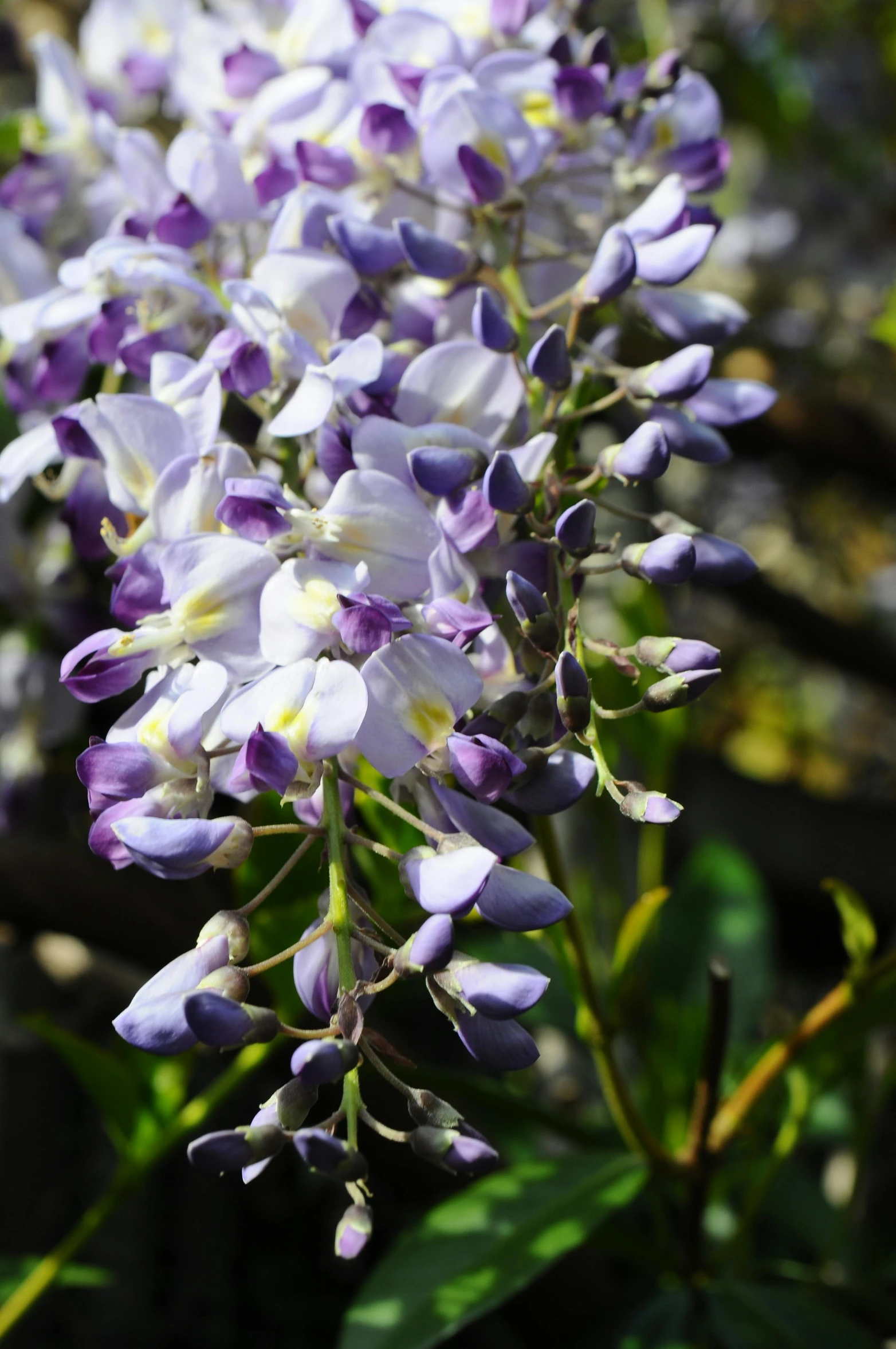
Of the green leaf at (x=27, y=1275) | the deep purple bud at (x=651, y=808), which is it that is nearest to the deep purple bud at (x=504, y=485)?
the deep purple bud at (x=651, y=808)

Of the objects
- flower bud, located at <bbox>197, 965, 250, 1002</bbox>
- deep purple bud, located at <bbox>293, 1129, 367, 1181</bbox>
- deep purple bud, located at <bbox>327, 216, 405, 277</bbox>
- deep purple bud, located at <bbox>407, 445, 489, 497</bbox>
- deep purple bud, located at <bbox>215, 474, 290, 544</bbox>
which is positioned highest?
deep purple bud, located at <bbox>327, 216, 405, 277</bbox>

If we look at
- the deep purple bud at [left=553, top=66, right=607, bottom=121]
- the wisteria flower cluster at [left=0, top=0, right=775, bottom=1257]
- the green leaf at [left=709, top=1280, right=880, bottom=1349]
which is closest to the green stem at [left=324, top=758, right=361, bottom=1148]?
the wisteria flower cluster at [left=0, top=0, right=775, bottom=1257]

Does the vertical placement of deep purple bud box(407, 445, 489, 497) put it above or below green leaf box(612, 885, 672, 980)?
above

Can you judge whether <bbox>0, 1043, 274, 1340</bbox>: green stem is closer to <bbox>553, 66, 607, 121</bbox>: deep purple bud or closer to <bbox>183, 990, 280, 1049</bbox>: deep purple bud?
<bbox>183, 990, 280, 1049</bbox>: deep purple bud

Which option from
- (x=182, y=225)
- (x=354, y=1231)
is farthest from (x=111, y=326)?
(x=354, y=1231)

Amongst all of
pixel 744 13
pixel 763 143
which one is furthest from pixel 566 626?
pixel 744 13

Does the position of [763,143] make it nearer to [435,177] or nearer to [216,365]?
[435,177]

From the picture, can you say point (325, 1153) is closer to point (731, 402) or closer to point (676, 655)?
point (676, 655)
